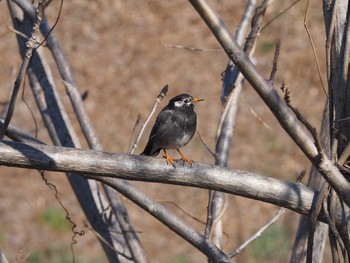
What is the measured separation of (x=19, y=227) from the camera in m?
10.4

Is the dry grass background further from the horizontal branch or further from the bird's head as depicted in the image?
the horizontal branch

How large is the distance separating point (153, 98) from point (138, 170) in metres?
9.96

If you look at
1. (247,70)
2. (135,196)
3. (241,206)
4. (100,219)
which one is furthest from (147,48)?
(247,70)

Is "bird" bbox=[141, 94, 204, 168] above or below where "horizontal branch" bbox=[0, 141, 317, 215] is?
above

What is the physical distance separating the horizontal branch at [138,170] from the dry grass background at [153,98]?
6.59 m

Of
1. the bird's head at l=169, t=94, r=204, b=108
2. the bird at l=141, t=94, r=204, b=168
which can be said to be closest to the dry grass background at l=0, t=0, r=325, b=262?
the bird's head at l=169, t=94, r=204, b=108

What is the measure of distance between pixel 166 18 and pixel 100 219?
1032 cm

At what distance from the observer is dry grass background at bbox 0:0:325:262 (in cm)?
Result: 1018

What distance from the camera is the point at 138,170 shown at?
2344 millimetres

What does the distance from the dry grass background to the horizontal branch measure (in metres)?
6.59

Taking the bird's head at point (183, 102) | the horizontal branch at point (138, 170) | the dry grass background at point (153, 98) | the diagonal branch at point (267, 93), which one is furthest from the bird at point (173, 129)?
the dry grass background at point (153, 98)

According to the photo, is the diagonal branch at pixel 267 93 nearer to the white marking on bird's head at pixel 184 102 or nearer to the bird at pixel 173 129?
the bird at pixel 173 129

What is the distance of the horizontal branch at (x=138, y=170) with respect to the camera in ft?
7.70

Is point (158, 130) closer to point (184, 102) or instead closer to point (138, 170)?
point (184, 102)
